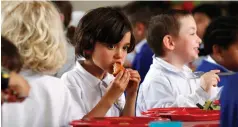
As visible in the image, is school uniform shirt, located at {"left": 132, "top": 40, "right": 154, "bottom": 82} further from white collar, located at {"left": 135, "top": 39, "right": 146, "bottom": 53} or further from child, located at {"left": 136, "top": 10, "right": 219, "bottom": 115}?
child, located at {"left": 136, "top": 10, "right": 219, "bottom": 115}

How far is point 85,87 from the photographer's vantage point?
2.84m

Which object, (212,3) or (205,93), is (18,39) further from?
(212,3)

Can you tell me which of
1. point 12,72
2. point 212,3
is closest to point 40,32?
point 12,72

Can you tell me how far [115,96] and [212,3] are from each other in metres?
4.24

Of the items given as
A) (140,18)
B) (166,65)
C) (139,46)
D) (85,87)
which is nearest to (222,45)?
(166,65)

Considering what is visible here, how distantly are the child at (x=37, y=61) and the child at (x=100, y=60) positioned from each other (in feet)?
0.92

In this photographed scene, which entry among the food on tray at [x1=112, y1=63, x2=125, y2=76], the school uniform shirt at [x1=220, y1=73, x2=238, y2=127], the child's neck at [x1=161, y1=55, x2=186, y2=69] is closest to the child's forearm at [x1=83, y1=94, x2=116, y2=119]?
the food on tray at [x1=112, y1=63, x2=125, y2=76]

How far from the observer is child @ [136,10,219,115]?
312 cm

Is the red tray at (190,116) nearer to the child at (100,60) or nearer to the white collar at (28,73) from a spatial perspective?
the child at (100,60)

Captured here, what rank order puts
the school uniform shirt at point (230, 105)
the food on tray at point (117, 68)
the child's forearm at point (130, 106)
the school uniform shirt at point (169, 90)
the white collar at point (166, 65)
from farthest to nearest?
the white collar at point (166, 65)
the school uniform shirt at point (169, 90)
the child's forearm at point (130, 106)
the food on tray at point (117, 68)
the school uniform shirt at point (230, 105)

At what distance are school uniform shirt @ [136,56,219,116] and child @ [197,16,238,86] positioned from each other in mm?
473

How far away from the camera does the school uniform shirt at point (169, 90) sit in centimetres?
310

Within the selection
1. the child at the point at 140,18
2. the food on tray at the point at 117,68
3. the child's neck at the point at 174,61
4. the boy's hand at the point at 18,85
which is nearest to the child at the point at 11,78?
the boy's hand at the point at 18,85

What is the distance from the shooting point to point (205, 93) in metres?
3.09
